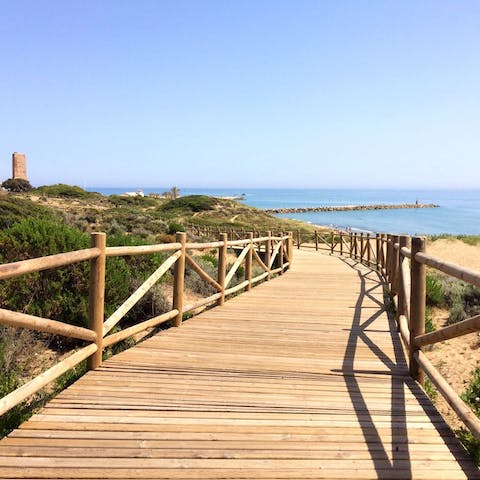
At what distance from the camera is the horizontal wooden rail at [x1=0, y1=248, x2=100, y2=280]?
2.92 metres

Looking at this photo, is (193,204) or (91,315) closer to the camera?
(91,315)

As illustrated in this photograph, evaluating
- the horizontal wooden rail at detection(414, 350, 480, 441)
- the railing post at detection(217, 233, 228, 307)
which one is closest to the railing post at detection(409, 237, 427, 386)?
the horizontal wooden rail at detection(414, 350, 480, 441)

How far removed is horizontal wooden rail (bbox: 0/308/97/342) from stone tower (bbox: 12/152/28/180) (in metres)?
82.0

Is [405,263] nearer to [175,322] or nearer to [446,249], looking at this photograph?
[175,322]

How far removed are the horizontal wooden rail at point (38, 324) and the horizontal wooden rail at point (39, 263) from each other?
0.25 m

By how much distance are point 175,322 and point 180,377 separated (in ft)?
6.67

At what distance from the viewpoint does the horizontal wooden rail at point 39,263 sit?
2.92m

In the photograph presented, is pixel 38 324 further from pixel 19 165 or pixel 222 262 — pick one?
pixel 19 165

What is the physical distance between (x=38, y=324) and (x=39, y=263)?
0.43 meters

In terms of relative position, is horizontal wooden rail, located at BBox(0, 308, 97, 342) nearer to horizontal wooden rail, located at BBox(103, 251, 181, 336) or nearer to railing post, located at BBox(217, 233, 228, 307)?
horizontal wooden rail, located at BBox(103, 251, 181, 336)

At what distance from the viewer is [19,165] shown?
78562 millimetres

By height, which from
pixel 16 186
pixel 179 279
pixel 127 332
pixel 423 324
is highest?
pixel 16 186

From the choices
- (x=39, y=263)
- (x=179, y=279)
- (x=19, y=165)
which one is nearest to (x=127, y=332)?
(x=179, y=279)

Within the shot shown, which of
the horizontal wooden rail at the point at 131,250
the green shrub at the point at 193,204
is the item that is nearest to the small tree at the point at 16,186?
the green shrub at the point at 193,204
